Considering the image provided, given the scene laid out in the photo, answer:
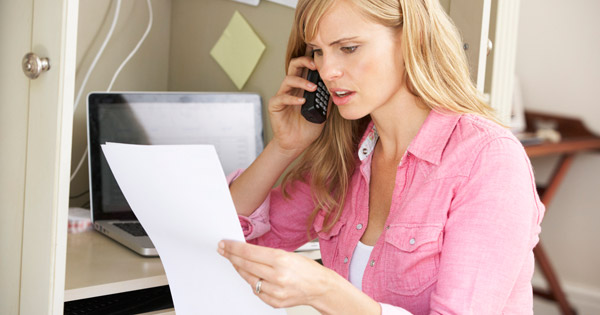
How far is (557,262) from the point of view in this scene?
10.7ft

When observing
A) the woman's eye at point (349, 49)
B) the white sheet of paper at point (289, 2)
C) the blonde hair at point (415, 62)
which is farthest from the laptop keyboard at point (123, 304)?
the white sheet of paper at point (289, 2)

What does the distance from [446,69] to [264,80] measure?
0.50m

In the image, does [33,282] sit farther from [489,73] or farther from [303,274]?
[489,73]

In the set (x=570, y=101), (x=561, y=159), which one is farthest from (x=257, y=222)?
(x=570, y=101)

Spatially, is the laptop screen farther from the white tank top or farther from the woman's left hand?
the woman's left hand

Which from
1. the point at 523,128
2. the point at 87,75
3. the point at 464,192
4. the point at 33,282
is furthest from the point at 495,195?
the point at 523,128

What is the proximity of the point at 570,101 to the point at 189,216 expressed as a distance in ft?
9.24

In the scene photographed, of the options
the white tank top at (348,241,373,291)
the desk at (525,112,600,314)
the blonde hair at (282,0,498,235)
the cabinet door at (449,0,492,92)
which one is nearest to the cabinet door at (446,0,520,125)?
the cabinet door at (449,0,492,92)

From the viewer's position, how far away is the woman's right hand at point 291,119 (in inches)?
46.3

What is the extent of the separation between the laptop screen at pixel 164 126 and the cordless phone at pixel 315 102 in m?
0.27

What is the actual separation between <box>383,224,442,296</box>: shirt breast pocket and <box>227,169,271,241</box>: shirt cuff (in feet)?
0.95

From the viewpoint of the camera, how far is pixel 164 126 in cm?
135

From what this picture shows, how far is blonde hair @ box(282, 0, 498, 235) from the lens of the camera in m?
0.97

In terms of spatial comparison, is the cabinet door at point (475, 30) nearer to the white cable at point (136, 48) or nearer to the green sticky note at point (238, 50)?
the green sticky note at point (238, 50)
